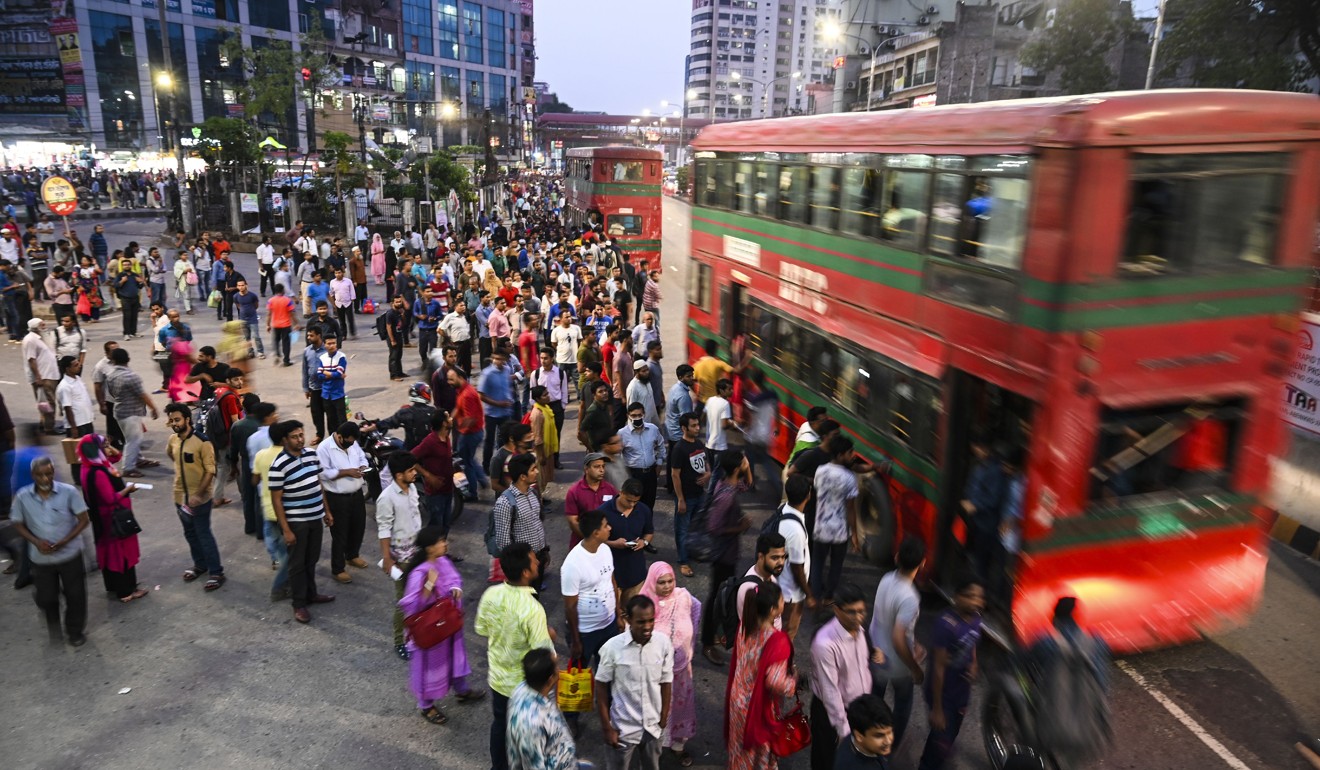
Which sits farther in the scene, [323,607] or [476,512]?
[476,512]

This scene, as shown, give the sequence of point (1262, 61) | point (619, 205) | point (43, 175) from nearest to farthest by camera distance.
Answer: point (1262, 61) → point (619, 205) → point (43, 175)

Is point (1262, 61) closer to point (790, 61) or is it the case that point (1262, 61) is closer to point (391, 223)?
point (391, 223)

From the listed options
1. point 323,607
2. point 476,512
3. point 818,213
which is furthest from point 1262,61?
point 323,607

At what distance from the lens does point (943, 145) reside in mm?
7340

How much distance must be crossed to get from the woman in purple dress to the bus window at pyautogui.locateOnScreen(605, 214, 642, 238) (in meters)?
23.9

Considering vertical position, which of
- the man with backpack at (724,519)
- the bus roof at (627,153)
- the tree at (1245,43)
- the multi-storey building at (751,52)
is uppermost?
the multi-storey building at (751,52)

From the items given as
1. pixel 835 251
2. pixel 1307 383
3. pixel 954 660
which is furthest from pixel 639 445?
pixel 1307 383

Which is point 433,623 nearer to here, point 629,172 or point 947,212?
point 947,212

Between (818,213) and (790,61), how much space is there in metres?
160

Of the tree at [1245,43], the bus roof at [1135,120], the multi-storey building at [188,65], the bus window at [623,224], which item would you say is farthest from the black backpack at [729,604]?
the multi-storey building at [188,65]

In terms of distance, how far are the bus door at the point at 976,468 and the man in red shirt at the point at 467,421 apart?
5515 millimetres

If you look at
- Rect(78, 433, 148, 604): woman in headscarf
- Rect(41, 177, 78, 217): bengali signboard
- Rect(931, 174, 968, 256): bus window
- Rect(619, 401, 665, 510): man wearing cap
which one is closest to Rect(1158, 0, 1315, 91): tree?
Rect(931, 174, 968, 256): bus window

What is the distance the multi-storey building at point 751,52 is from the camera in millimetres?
154875

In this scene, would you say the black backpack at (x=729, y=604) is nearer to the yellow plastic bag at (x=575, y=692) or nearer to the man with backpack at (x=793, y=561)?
the man with backpack at (x=793, y=561)
